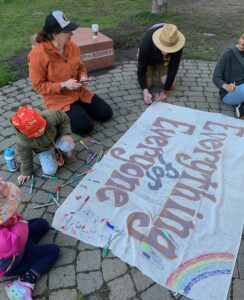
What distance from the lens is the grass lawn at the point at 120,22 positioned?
6.03 metres

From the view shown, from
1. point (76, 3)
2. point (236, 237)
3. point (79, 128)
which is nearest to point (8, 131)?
point (79, 128)

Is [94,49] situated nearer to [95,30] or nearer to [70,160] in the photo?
[95,30]

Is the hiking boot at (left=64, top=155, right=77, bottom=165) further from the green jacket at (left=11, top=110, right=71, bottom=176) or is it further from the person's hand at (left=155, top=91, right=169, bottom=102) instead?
the person's hand at (left=155, top=91, right=169, bottom=102)

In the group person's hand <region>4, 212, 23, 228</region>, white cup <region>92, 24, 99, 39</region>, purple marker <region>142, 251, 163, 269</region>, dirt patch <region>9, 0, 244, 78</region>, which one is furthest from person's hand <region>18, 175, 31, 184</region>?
white cup <region>92, 24, 99, 39</region>

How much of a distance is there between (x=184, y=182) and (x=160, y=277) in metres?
1.08

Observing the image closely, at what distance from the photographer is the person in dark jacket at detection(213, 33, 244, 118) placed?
4.14 meters

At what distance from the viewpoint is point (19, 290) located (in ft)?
7.41

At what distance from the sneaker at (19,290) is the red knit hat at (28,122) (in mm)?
1207

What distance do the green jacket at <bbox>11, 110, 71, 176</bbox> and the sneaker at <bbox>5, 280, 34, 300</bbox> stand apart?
118 cm

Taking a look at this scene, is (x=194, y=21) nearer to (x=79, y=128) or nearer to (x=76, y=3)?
(x=76, y=3)

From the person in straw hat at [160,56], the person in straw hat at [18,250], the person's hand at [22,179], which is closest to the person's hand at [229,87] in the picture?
the person in straw hat at [160,56]

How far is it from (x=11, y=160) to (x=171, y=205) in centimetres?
168

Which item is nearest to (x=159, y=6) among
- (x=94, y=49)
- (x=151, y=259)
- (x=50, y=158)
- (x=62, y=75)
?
(x=94, y=49)

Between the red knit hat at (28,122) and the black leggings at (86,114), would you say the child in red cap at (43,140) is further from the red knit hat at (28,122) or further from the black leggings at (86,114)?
the black leggings at (86,114)
